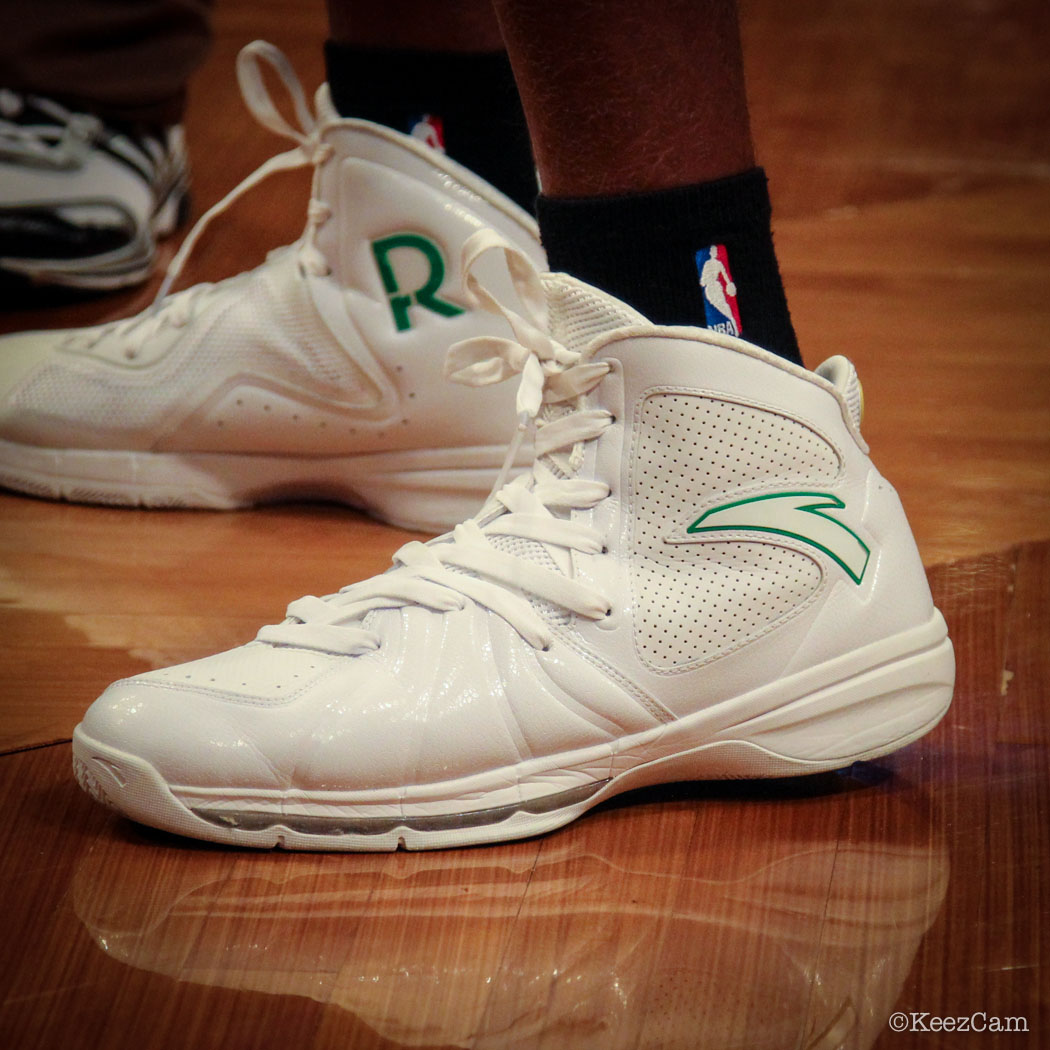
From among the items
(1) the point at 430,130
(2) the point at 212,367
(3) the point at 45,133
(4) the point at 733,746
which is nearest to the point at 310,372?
(2) the point at 212,367

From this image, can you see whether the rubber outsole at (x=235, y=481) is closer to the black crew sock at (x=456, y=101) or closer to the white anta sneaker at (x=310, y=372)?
the white anta sneaker at (x=310, y=372)

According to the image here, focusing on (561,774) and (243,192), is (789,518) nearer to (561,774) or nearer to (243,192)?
(561,774)

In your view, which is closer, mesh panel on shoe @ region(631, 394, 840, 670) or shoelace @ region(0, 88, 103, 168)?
mesh panel on shoe @ region(631, 394, 840, 670)

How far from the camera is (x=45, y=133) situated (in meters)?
1.45

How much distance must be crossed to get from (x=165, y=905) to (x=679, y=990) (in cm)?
25

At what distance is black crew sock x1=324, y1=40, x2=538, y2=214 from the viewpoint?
89 cm

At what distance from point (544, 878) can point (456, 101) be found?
0.56m

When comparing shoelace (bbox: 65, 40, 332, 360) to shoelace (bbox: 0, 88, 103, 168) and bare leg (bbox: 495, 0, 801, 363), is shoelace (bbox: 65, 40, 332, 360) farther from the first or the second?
shoelace (bbox: 0, 88, 103, 168)

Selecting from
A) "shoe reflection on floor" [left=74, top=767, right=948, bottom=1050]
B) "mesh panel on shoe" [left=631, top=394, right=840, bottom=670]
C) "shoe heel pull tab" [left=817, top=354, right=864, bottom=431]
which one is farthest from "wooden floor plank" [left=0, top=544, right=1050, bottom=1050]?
"shoe heel pull tab" [left=817, top=354, right=864, bottom=431]

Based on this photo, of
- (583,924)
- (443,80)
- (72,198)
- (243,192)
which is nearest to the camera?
(583,924)

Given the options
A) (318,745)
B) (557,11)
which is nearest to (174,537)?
(318,745)

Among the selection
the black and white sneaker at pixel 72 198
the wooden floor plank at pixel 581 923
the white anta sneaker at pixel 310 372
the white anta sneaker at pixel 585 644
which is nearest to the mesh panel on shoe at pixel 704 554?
the white anta sneaker at pixel 585 644

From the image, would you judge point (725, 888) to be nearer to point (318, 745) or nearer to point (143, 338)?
point (318, 745)

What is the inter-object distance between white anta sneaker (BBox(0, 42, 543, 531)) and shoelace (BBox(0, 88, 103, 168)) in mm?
462
